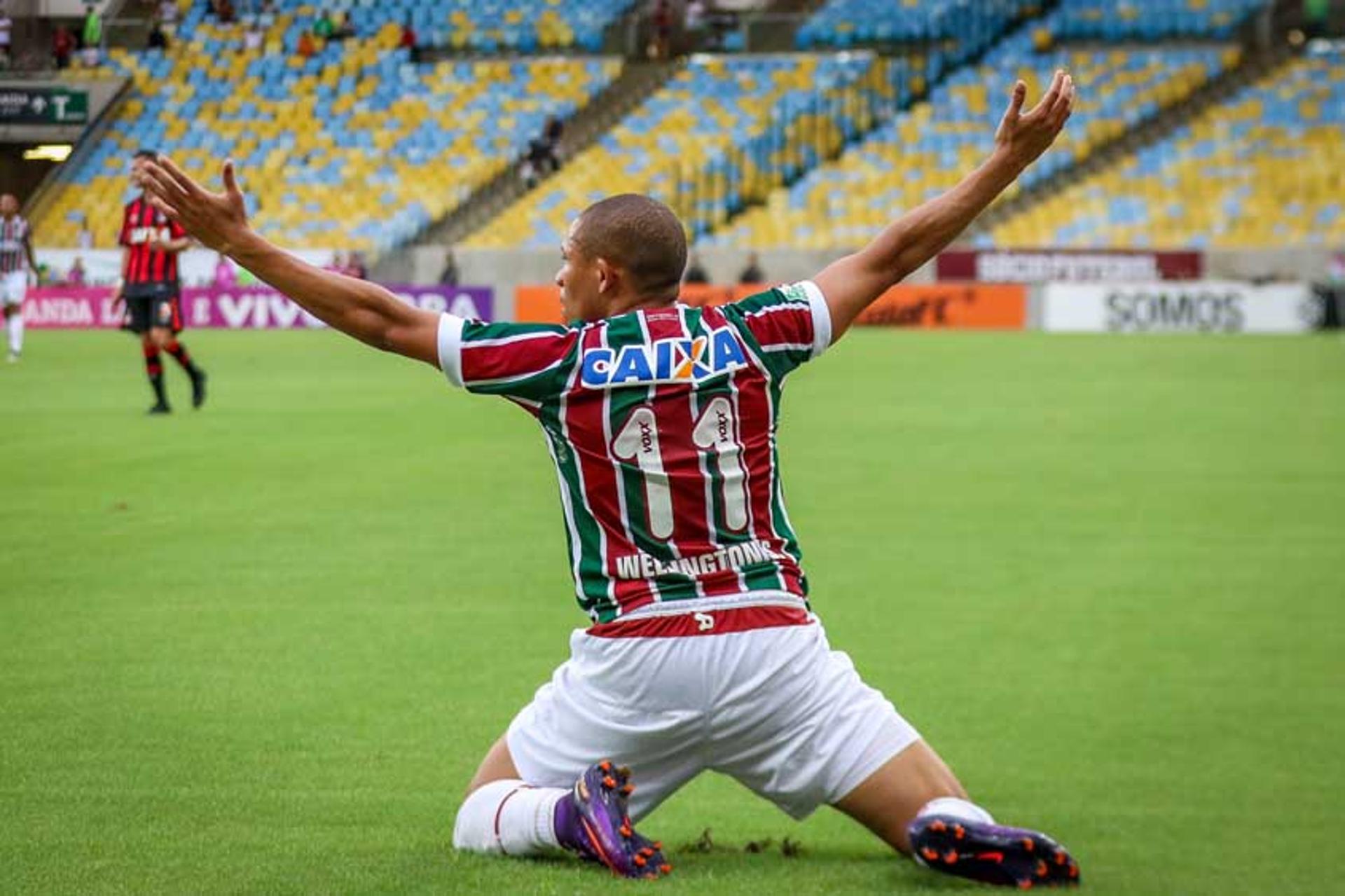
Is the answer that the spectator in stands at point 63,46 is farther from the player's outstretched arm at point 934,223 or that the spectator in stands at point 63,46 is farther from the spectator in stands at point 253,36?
the player's outstretched arm at point 934,223

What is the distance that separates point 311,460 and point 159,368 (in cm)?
434

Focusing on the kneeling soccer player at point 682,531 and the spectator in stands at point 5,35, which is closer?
the kneeling soccer player at point 682,531

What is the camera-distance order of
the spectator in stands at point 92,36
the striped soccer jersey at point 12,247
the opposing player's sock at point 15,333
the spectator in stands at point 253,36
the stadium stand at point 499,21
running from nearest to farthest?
the opposing player's sock at point 15,333 → the striped soccer jersey at point 12,247 → the spectator in stands at point 92,36 → the spectator in stands at point 253,36 → the stadium stand at point 499,21

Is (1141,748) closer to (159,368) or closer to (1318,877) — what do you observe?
(1318,877)

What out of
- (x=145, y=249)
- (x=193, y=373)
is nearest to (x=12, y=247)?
(x=145, y=249)

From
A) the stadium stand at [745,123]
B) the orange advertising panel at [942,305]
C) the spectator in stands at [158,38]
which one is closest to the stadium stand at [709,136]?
the stadium stand at [745,123]

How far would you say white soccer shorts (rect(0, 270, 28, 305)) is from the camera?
2838 centimetres

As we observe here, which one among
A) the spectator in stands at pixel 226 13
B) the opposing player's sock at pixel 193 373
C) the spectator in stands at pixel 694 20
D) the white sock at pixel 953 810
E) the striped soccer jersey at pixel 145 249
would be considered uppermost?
the spectator in stands at pixel 694 20

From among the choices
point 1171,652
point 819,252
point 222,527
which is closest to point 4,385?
point 222,527

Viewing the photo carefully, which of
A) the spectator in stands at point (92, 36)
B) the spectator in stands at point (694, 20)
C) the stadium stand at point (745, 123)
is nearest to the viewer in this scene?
the spectator in stands at point (92, 36)

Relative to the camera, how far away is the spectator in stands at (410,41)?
49.2 meters

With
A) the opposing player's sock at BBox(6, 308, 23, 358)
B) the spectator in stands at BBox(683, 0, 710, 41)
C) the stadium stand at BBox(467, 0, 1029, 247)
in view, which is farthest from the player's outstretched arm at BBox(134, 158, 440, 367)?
the spectator in stands at BBox(683, 0, 710, 41)

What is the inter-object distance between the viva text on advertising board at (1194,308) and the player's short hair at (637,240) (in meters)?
35.0

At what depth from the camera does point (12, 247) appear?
94.0 ft
